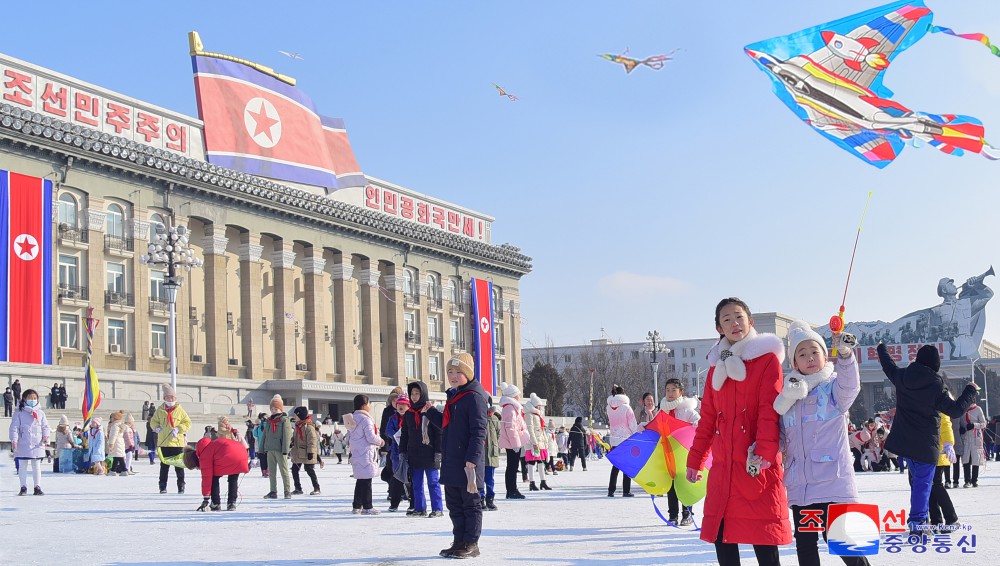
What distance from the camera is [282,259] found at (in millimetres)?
54719

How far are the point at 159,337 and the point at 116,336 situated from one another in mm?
2375

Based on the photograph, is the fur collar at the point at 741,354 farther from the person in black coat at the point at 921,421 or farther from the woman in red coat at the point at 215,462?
the woman in red coat at the point at 215,462

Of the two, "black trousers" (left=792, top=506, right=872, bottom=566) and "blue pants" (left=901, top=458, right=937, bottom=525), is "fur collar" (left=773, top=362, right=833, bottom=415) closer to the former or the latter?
"black trousers" (left=792, top=506, right=872, bottom=566)

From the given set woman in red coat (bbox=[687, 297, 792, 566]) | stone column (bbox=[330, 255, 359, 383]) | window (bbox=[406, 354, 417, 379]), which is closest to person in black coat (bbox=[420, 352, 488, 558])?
woman in red coat (bbox=[687, 297, 792, 566])

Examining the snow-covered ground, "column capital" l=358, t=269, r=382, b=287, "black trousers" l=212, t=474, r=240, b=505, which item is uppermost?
"column capital" l=358, t=269, r=382, b=287

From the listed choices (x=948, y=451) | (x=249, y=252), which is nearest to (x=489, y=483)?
(x=948, y=451)

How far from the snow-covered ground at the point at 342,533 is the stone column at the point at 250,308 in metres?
35.7

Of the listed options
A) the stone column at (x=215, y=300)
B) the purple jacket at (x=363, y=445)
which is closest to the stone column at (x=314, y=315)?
the stone column at (x=215, y=300)

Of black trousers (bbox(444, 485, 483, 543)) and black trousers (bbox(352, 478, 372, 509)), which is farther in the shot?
black trousers (bbox(352, 478, 372, 509))

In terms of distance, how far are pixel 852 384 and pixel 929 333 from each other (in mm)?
114526

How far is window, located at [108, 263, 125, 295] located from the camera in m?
45.1

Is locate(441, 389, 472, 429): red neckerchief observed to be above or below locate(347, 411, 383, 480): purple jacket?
above

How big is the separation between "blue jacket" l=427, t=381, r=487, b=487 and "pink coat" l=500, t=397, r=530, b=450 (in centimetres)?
693

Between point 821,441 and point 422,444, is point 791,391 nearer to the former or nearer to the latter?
point 821,441
